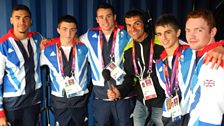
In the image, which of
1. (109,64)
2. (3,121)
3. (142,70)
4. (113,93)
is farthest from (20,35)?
(142,70)

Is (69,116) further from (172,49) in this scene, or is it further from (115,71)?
(172,49)

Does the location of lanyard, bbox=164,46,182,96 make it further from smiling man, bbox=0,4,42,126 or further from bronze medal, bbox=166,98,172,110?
smiling man, bbox=0,4,42,126

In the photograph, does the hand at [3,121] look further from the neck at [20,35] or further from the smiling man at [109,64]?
the smiling man at [109,64]

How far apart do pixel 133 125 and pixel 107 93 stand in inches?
19.8

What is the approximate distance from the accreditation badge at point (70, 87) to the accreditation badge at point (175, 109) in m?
1.16

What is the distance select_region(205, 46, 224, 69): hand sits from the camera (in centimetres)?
180

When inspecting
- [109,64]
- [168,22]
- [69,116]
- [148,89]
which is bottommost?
[69,116]

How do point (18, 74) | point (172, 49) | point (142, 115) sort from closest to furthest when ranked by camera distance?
point (172, 49) < point (18, 74) < point (142, 115)

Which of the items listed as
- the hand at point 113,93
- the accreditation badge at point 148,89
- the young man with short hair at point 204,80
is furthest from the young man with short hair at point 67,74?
the young man with short hair at point 204,80

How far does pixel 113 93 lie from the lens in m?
3.36

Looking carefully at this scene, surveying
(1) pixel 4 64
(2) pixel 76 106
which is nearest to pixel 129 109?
(2) pixel 76 106

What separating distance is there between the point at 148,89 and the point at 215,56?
1522mm

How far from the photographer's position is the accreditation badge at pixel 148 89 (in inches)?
130

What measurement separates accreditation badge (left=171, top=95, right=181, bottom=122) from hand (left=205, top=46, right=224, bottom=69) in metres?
0.96
